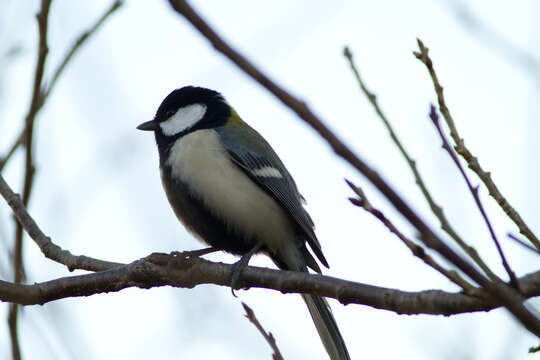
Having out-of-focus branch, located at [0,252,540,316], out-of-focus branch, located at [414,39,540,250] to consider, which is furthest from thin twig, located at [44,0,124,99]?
out-of-focus branch, located at [414,39,540,250]

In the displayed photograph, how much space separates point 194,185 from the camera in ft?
14.5

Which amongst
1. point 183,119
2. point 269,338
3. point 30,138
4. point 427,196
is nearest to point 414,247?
point 427,196

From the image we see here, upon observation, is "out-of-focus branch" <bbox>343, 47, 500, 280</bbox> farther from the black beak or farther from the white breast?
the black beak

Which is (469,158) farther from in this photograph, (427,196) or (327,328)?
(327,328)

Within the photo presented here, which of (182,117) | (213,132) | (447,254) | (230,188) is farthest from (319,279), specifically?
(182,117)

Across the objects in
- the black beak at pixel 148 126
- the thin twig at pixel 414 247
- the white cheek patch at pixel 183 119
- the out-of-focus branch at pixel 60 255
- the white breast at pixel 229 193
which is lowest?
the thin twig at pixel 414 247

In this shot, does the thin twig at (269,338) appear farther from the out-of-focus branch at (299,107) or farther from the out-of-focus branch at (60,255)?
the out-of-focus branch at (299,107)

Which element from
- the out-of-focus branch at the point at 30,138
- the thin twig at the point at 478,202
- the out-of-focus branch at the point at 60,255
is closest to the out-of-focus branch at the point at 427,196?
the thin twig at the point at 478,202

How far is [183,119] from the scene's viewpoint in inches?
208

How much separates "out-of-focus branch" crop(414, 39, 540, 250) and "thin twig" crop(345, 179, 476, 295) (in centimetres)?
42

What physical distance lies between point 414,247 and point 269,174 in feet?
10.2

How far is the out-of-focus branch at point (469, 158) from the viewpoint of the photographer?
2.04 m

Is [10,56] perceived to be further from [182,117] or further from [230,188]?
[230,188]

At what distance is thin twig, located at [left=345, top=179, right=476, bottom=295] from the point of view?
167 centimetres
